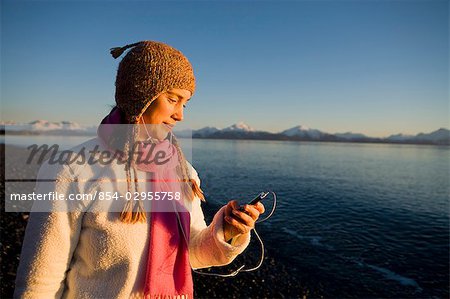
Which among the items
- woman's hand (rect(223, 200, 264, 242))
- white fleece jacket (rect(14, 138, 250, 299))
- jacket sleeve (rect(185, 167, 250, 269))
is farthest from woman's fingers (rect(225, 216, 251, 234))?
white fleece jacket (rect(14, 138, 250, 299))

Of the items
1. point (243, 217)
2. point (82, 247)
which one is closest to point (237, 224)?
point (243, 217)

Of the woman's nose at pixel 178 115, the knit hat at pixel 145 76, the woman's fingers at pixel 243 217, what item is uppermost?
the knit hat at pixel 145 76

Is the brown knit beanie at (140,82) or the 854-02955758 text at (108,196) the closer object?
the 854-02955758 text at (108,196)

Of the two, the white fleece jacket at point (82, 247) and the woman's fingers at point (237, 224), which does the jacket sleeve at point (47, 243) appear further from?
the woman's fingers at point (237, 224)

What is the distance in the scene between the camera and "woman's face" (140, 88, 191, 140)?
2.29m

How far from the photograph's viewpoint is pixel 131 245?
2.15 metres

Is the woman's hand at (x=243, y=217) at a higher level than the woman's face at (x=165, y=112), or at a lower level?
lower

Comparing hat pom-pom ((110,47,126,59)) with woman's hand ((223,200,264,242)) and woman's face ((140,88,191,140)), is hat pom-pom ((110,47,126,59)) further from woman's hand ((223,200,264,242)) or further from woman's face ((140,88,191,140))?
woman's hand ((223,200,264,242))

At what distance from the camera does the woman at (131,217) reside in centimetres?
200

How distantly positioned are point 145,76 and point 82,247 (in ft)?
4.41

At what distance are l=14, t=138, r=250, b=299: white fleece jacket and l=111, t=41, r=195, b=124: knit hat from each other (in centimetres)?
41

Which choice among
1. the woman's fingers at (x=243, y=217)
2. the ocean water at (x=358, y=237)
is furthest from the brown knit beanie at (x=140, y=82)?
the ocean water at (x=358, y=237)

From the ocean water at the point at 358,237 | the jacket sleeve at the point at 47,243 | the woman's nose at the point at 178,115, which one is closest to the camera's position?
the jacket sleeve at the point at 47,243

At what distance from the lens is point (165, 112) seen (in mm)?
2305
